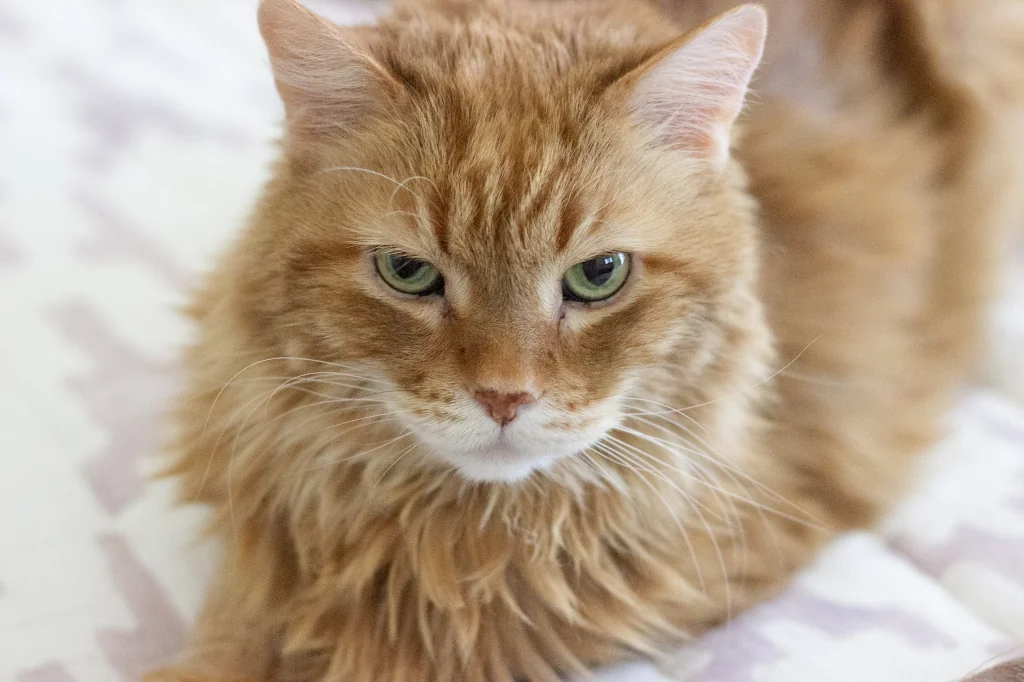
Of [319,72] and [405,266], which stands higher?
[319,72]

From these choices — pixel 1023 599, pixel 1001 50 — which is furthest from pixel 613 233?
pixel 1001 50

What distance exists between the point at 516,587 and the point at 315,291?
1.58ft

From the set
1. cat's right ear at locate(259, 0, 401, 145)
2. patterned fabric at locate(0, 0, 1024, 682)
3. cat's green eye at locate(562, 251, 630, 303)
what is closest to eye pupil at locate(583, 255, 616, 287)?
cat's green eye at locate(562, 251, 630, 303)

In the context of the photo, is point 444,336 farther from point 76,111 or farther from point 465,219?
point 76,111

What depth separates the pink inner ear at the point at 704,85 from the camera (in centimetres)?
108

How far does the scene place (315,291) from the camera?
1.14 metres

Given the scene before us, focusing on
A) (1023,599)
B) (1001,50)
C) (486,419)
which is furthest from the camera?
(1001,50)

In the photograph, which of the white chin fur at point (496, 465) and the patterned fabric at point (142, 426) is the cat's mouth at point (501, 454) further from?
the patterned fabric at point (142, 426)

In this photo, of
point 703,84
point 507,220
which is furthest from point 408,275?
point 703,84

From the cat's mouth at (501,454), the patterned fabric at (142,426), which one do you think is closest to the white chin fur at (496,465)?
the cat's mouth at (501,454)

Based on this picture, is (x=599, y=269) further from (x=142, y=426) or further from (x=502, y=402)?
(x=142, y=426)

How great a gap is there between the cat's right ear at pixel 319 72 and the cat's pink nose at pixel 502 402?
1.25 ft

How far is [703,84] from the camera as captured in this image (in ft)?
3.77

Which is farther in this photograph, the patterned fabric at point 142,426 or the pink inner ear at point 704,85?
the patterned fabric at point 142,426
